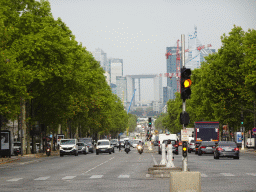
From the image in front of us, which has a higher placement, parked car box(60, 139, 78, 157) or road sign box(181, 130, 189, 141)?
road sign box(181, 130, 189, 141)

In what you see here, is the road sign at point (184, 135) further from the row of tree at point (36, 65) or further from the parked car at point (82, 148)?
the parked car at point (82, 148)

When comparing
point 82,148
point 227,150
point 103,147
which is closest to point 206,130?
point 103,147

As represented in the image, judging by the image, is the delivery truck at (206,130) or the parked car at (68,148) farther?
the delivery truck at (206,130)

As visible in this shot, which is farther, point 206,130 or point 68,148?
point 206,130

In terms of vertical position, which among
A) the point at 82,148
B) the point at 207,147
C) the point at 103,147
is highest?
the point at 207,147

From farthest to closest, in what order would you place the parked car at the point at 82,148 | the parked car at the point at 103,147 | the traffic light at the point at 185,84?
the parked car at the point at 82,148, the parked car at the point at 103,147, the traffic light at the point at 185,84

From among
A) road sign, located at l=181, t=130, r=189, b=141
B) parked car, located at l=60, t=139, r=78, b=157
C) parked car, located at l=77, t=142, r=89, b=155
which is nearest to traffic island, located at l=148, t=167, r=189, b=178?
road sign, located at l=181, t=130, r=189, b=141

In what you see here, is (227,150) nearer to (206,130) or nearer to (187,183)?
(206,130)

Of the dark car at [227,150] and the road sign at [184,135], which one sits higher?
the road sign at [184,135]

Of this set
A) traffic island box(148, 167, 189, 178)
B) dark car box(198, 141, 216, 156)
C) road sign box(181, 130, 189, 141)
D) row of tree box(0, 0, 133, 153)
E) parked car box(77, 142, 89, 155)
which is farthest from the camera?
parked car box(77, 142, 89, 155)

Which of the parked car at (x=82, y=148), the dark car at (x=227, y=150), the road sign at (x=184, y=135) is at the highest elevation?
the road sign at (x=184, y=135)

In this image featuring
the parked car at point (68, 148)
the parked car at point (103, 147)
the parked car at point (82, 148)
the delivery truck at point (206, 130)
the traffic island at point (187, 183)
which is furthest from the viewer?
the parked car at point (82, 148)

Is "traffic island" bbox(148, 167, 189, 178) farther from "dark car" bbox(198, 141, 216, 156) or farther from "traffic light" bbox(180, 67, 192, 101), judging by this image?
"dark car" bbox(198, 141, 216, 156)

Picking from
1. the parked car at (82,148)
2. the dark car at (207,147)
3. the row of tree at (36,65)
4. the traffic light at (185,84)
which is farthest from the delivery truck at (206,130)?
the traffic light at (185,84)
